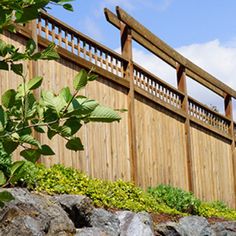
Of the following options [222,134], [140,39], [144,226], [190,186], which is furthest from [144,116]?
[222,134]

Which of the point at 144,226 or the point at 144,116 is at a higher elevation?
the point at 144,116

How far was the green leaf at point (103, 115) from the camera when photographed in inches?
54.3

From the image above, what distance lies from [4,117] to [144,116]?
1025 centimetres

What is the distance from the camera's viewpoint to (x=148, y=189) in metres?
11.3

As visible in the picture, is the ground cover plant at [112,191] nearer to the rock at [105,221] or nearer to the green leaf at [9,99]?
the rock at [105,221]

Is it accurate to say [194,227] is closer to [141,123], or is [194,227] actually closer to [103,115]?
[141,123]

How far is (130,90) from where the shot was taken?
1107 centimetres

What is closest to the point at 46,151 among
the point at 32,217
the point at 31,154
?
the point at 31,154

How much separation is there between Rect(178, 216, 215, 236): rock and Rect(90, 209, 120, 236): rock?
4.79 feet

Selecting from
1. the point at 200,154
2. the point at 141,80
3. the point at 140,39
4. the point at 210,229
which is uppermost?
the point at 140,39

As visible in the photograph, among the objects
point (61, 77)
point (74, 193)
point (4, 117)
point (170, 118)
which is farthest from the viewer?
point (170, 118)

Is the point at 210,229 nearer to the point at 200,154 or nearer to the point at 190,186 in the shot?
the point at 190,186

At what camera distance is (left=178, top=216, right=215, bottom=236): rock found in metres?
9.38

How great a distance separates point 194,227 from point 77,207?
2579 millimetres
